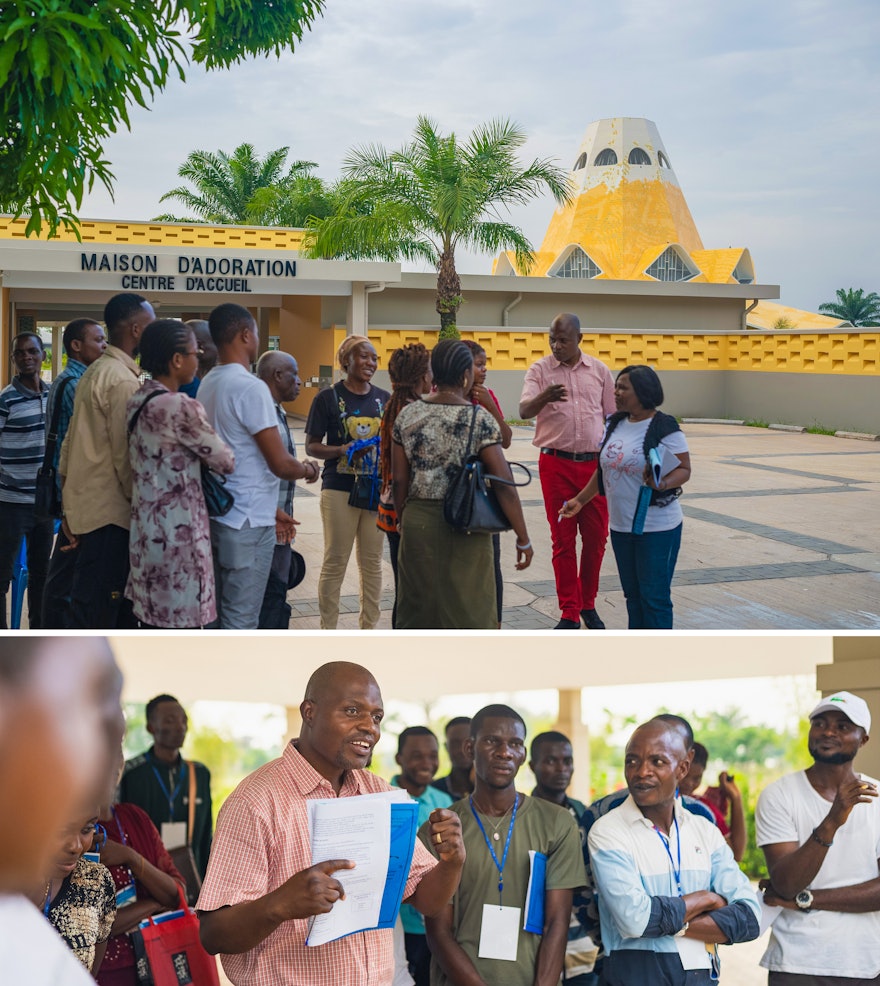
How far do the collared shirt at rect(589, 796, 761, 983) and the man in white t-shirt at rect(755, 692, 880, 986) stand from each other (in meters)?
0.20

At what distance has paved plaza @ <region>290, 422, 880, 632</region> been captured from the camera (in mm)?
5836

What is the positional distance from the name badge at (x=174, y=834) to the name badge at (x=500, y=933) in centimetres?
153

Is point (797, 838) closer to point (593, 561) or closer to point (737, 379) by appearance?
point (593, 561)

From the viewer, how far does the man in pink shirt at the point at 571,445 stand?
17.0 ft

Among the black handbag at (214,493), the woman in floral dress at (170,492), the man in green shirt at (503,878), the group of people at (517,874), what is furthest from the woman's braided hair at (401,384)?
the man in green shirt at (503,878)

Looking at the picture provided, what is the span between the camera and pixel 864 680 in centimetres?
375

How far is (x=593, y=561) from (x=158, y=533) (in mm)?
2494

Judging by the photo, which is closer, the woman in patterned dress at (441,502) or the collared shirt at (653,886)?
the collared shirt at (653,886)

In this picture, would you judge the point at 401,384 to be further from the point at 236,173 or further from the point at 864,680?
the point at 236,173

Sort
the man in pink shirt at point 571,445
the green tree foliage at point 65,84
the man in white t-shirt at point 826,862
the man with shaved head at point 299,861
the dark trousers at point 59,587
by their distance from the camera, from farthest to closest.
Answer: the green tree foliage at point 65,84 < the man in pink shirt at point 571,445 < the dark trousers at point 59,587 < the man in white t-shirt at point 826,862 < the man with shaved head at point 299,861

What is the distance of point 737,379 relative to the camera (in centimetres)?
2175

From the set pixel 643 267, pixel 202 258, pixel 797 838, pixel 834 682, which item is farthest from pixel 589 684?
pixel 643 267

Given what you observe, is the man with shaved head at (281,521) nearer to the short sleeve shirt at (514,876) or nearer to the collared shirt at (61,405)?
the collared shirt at (61,405)

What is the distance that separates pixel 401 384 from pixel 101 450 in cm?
134
